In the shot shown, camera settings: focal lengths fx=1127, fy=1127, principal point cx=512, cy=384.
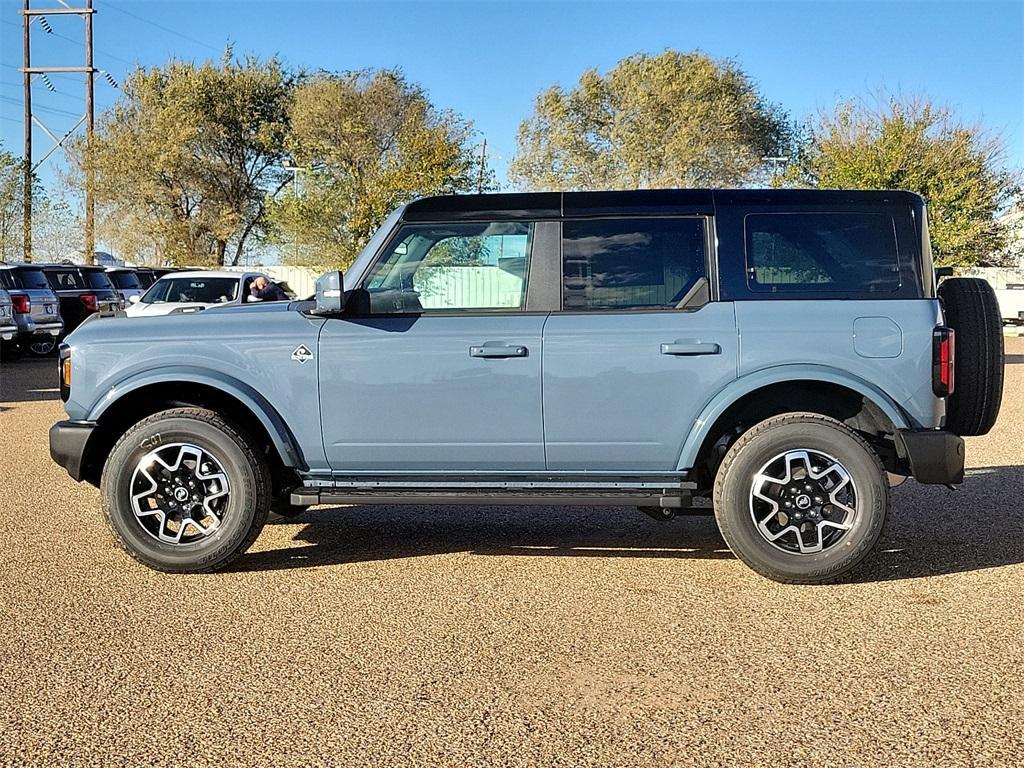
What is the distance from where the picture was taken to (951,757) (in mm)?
3566

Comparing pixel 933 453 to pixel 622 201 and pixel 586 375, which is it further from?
pixel 622 201

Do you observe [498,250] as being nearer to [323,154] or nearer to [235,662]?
[235,662]

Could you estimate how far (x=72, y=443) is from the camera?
5918mm

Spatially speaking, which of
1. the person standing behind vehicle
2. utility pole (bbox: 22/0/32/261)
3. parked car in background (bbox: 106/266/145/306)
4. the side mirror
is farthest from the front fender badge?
utility pole (bbox: 22/0/32/261)

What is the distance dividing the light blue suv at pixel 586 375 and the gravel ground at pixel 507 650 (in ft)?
1.42

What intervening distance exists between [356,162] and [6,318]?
74.8 feet

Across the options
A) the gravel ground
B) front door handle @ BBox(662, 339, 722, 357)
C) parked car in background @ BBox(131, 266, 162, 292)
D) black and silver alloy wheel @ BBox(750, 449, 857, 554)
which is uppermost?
parked car in background @ BBox(131, 266, 162, 292)

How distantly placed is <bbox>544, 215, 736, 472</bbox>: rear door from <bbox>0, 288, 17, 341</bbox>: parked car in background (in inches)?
586

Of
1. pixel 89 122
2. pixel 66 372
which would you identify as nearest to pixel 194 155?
pixel 89 122

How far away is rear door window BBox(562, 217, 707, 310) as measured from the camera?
19.0 feet

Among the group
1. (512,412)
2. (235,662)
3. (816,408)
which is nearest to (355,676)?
(235,662)

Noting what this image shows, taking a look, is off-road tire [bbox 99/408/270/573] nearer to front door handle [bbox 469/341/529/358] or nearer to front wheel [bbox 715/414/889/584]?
front door handle [bbox 469/341/529/358]

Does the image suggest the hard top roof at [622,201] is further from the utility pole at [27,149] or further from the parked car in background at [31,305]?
the utility pole at [27,149]

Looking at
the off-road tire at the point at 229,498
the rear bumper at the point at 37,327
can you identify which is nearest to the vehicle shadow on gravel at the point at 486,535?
the off-road tire at the point at 229,498
